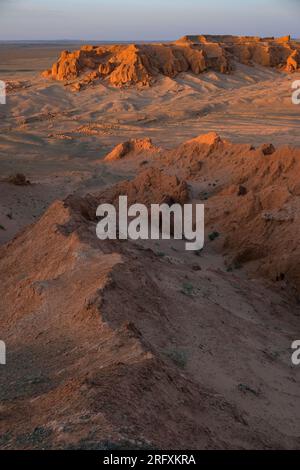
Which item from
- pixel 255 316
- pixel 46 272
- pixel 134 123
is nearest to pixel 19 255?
pixel 46 272

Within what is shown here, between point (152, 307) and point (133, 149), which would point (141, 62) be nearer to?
point (133, 149)

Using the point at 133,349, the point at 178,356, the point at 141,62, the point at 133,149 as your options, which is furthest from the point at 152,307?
the point at 141,62

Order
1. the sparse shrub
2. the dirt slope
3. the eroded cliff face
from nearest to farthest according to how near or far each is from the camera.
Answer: the dirt slope < the sparse shrub < the eroded cliff face

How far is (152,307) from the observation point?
21.9ft

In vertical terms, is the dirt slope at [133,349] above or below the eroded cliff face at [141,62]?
below

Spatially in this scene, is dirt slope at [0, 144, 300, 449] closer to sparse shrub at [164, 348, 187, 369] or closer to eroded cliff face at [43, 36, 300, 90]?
sparse shrub at [164, 348, 187, 369]

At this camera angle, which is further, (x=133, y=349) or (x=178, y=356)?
(x=178, y=356)

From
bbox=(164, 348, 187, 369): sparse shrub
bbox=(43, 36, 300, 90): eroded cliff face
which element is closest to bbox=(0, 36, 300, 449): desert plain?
bbox=(164, 348, 187, 369): sparse shrub

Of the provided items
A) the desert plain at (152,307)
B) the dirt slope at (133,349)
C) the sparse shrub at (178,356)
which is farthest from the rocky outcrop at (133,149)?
the sparse shrub at (178,356)

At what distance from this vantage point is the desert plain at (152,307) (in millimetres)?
4016

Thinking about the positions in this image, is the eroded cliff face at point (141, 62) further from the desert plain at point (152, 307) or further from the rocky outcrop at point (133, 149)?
the rocky outcrop at point (133, 149)

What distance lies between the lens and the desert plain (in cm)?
402

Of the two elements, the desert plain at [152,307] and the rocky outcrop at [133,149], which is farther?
the rocky outcrop at [133,149]
